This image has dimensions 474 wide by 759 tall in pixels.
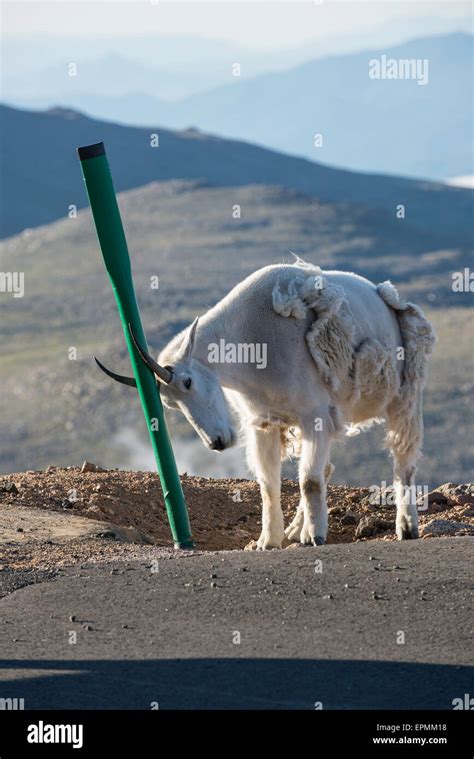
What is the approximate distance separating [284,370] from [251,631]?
3.29 meters

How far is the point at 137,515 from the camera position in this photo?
47.4ft

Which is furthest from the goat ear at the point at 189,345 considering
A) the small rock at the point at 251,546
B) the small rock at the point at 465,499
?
the small rock at the point at 465,499

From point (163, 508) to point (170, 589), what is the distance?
4.78m

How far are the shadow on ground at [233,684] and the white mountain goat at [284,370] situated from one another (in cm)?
325

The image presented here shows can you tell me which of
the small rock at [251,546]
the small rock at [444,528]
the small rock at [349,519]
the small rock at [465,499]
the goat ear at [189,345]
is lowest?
the small rock at [251,546]

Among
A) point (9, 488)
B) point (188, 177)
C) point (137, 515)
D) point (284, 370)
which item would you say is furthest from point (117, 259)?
point (188, 177)

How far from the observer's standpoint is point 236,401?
12.5 meters

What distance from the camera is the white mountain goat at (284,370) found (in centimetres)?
1179

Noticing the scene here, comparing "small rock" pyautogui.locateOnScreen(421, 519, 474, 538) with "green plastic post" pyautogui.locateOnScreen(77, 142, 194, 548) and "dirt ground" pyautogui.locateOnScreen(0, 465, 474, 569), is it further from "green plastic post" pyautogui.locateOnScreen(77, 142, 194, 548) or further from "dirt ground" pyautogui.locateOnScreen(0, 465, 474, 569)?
"green plastic post" pyautogui.locateOnScreen(77, 142, 194, 548)

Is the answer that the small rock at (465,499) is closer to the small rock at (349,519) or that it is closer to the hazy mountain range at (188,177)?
the small rock at (349,519)

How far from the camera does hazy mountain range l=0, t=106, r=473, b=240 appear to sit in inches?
7037

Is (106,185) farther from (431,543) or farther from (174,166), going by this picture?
(174,166)
